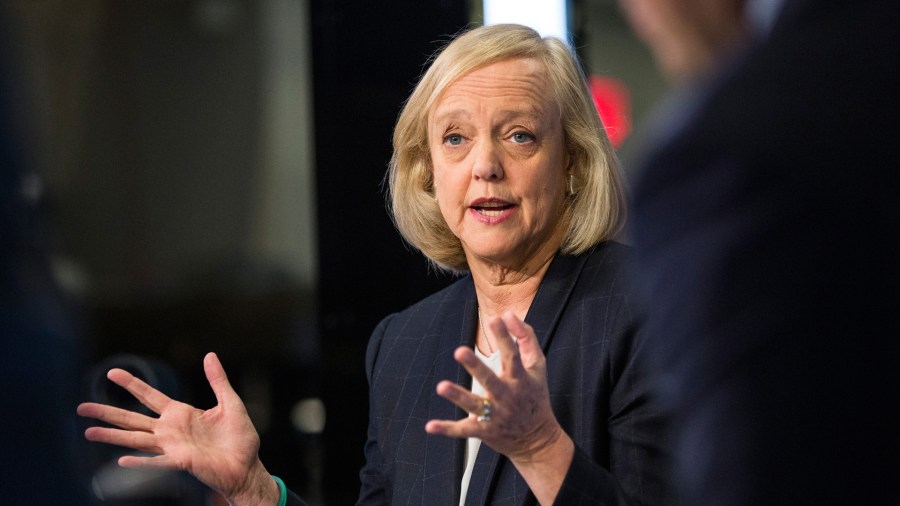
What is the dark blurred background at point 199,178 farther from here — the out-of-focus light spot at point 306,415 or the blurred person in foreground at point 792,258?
the blurred person in foreground at point 792,258

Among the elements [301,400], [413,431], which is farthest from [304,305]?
[413,431]

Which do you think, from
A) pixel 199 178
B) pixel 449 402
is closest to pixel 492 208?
pixel 449 402

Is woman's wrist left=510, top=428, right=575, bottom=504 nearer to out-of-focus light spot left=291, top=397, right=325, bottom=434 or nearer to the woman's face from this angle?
A: the woman's face

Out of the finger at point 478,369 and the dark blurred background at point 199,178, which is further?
the dark blurred background at point 199,178

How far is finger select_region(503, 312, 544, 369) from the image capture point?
64.4 inches

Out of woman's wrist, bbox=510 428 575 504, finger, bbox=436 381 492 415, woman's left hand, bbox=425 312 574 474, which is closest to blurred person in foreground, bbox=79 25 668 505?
woman's wrist, bbox=510 428 575 504

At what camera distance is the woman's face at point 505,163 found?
2.47m

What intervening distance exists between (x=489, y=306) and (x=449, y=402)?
0.80 ft

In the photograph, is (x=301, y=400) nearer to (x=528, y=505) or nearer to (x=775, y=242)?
(x=528, y=505)

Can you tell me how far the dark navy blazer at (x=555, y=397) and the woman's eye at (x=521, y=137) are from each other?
0.29 m

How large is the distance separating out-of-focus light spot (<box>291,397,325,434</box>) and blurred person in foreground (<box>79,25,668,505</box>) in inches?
162

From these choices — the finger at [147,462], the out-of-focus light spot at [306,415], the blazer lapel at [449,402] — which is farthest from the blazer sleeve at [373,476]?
the out-of-focus light spot at [306,415]

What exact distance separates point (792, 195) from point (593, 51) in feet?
24.2

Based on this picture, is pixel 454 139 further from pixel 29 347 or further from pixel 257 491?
pixel 29 347
